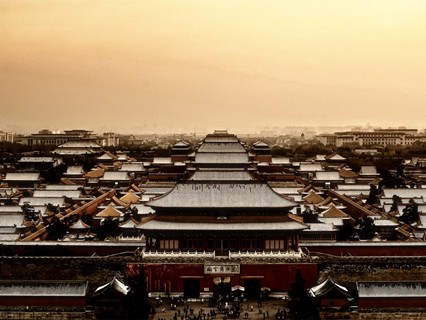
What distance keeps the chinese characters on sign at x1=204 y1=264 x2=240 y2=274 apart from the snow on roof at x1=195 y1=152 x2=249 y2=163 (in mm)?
15638

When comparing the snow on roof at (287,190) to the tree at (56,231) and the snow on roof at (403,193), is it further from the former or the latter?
the tree at (56,231)

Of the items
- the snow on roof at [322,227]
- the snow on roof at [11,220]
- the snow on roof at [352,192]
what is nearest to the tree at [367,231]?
the snow on roof at [322,227]

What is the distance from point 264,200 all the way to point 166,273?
7.29 metres

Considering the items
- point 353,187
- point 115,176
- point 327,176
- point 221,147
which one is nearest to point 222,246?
point 221,147

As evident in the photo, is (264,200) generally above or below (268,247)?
above

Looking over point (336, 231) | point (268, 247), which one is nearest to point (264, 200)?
point (268, 247)

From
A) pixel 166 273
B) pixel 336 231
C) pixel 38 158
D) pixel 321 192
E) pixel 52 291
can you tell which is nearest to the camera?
pixel 52 291

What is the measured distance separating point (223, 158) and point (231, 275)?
16184 millimetres

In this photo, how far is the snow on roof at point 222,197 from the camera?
99.6 feet

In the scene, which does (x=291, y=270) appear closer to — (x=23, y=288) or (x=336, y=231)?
(x=336, y=231)

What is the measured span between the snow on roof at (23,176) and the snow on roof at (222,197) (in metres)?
43.6

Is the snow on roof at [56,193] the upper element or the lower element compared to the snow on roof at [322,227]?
lower

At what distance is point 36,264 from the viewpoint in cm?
3020

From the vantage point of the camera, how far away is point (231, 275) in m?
29.0
